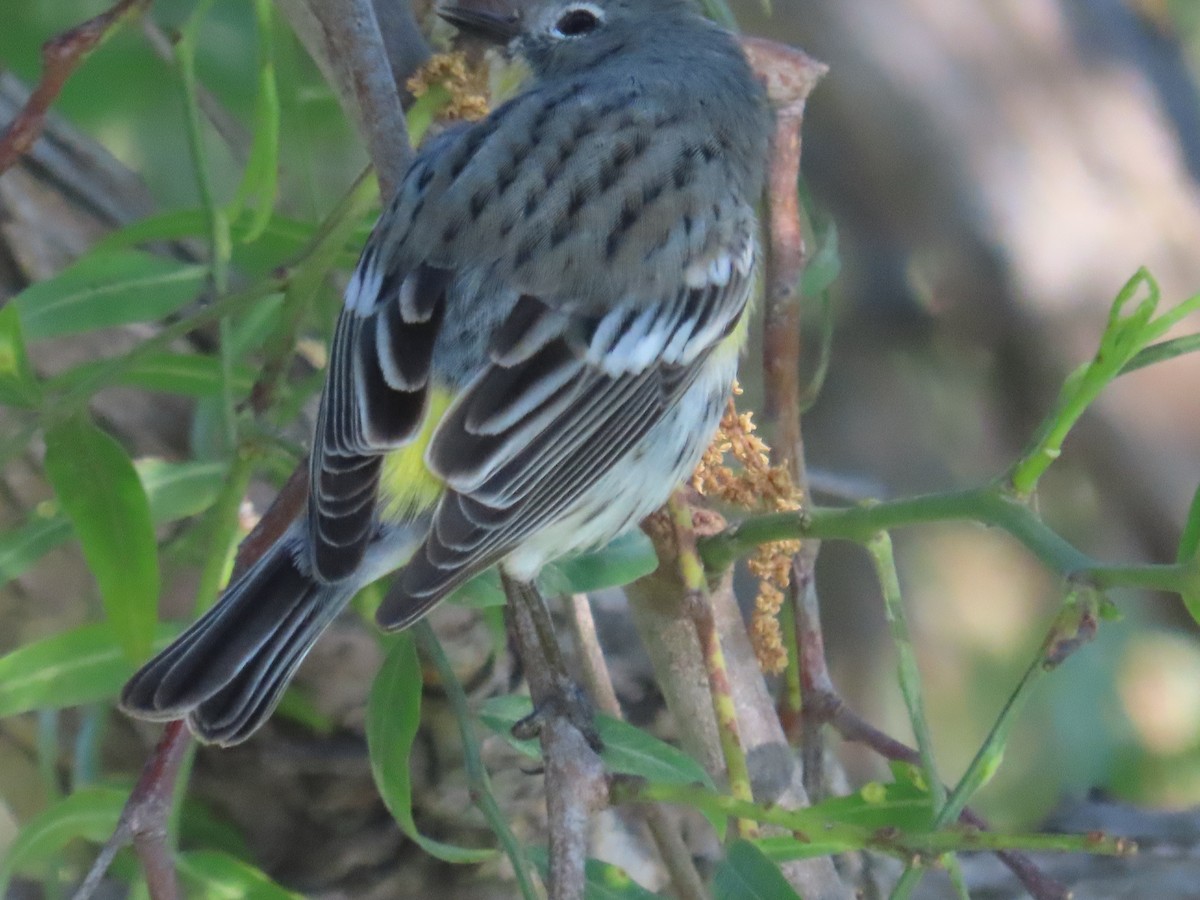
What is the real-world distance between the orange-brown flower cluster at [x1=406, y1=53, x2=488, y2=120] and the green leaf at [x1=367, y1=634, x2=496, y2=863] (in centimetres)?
58

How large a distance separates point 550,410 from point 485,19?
1.79 feet

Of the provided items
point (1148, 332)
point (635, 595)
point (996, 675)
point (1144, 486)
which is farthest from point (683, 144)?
point (996, 675)

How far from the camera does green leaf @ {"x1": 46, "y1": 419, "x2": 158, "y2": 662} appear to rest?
134 cm

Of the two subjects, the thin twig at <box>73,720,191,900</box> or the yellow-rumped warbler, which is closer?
the thin twig at <box>73,720,191,900</box>

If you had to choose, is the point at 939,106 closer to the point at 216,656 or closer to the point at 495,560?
the point at 495,560

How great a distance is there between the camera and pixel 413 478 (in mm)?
1381

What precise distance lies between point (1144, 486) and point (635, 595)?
133cm

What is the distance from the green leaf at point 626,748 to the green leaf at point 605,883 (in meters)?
0.08

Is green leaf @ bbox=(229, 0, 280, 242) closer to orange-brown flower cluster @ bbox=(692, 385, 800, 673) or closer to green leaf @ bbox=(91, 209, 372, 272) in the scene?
green leaf @ bbox=(91, 209, 372, 272)

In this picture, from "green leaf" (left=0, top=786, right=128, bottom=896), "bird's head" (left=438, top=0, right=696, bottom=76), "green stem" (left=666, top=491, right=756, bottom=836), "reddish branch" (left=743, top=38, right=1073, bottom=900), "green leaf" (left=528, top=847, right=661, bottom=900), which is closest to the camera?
"green leaf" (left=528, top=847, right=661, bottom=900)

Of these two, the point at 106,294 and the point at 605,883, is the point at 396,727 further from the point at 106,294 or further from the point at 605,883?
the point at 106,294

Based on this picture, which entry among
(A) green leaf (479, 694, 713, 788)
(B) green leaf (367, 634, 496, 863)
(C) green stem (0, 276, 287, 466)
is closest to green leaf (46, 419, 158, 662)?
(C) green stem (0, 276, 287, 466)

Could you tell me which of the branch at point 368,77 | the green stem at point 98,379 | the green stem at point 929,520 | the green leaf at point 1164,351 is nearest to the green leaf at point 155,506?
the green stem at point 98,379

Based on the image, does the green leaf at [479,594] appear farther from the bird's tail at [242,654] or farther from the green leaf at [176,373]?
the green leaf at [176,373]
